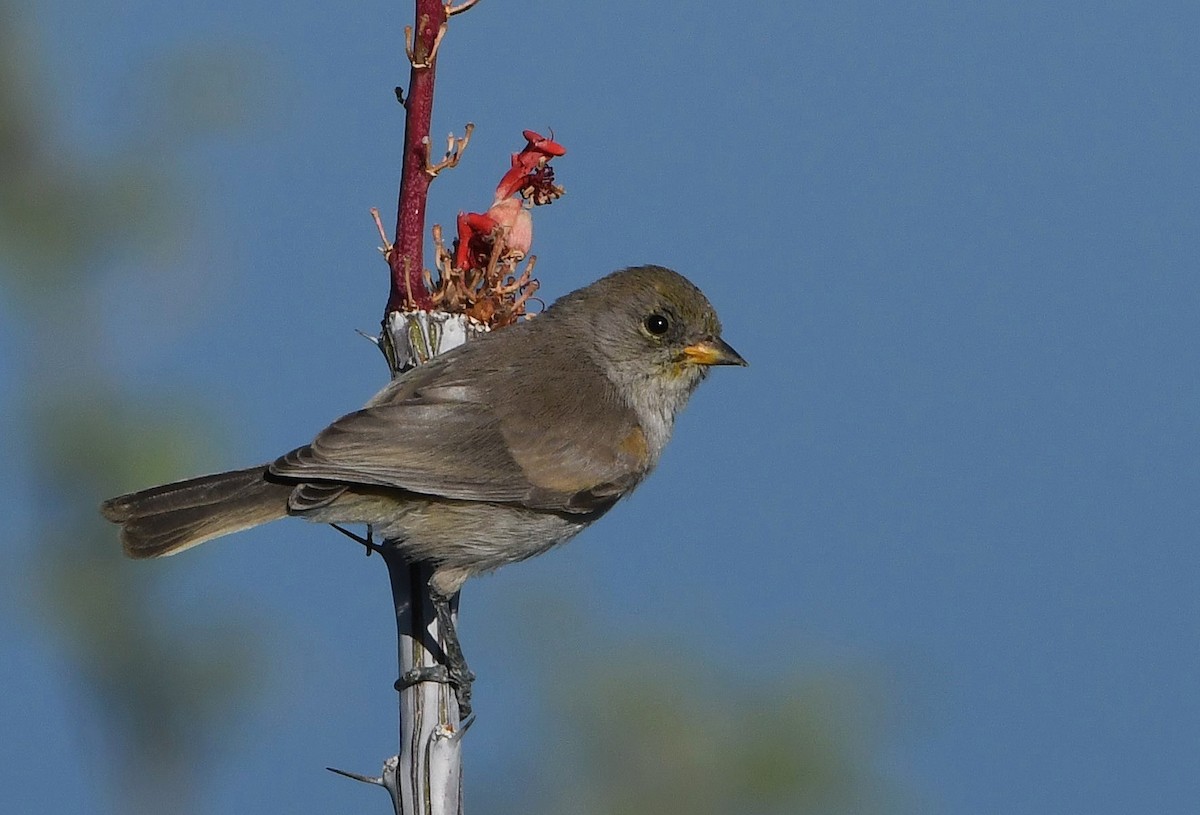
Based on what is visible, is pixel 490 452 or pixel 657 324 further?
pixel 657 324

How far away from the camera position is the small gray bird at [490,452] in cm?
478

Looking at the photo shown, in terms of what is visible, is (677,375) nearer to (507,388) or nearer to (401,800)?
(507,388)

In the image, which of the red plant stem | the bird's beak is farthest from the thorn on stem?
the bird's beak

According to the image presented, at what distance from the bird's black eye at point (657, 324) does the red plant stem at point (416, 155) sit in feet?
4.10

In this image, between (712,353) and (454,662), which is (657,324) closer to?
(712,353)

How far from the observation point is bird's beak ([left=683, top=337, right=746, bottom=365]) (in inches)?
217

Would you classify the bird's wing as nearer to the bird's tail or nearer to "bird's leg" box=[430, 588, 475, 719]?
the bird's tail

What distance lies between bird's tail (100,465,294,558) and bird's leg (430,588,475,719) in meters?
0.75

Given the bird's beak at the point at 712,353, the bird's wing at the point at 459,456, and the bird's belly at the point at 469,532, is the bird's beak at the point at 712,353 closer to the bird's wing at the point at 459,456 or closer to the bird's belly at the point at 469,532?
the bird's wing at the point at 459,456

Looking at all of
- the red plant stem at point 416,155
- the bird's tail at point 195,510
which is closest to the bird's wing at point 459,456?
the bird's tail at point 195,510

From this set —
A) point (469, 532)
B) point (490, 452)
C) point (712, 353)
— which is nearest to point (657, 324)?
point (712, 353)

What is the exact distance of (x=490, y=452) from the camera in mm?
5035

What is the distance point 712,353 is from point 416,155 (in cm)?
167

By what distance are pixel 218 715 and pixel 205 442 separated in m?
1.50
